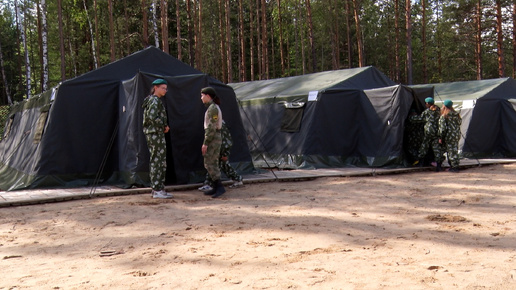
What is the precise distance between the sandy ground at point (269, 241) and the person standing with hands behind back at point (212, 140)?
0.84 ft

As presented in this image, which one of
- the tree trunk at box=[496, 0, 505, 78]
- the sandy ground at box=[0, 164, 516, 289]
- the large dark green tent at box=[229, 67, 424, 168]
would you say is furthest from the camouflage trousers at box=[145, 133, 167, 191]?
the tree trunk at box=[496, 0, 505, 78]

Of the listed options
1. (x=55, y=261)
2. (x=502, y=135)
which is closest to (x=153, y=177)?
(x=55, y=261)

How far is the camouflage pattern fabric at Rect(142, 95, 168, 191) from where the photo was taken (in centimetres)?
671

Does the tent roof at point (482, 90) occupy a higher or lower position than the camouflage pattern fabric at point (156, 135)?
higher

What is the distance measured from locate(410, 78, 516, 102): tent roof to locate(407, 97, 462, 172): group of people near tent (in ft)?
10.6

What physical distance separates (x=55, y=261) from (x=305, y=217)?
2736mm

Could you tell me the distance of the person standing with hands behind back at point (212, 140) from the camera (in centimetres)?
691

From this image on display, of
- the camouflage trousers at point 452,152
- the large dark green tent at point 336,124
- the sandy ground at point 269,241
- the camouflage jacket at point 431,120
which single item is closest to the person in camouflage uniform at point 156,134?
the sandy ground at point 269,241

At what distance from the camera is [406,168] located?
10.1 m

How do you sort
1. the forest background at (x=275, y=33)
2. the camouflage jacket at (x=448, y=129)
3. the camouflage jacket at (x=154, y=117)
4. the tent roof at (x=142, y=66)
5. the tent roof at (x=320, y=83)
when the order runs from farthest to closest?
1. the forest background at (x=275, y=33)
2. the tent roof at (x=320, y=83)
3. the camouflage jacket at (x=448, y=129)
4. the tent roof at (x=142, y=66)
5. the camouflage jacket at (x=154, y=117)

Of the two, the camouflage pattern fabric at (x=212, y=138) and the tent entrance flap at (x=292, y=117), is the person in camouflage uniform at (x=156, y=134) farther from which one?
the tent entrance flap at (x=292, y=117)

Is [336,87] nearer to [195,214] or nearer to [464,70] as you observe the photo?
[195,214]

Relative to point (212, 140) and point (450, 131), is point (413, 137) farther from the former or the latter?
point (212, 140)

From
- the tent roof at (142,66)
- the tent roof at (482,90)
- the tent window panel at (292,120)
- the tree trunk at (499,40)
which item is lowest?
the tent window panel at (292,120)
